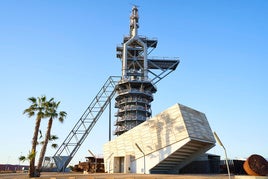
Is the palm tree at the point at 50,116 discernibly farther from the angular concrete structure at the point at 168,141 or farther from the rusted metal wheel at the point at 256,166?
the rusted metal wheel at the point at 256,166

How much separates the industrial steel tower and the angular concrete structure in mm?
24224

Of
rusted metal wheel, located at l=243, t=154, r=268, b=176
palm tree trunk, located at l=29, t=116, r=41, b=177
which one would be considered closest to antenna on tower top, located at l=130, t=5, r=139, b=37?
palm tree trunk, located at l=29, t=116, r=41, b=177

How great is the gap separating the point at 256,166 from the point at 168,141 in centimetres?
1515

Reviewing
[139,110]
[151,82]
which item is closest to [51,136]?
[139,110]

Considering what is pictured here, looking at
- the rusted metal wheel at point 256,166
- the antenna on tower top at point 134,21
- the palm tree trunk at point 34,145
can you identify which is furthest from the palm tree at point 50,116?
the antenna on tower top at point 134,21

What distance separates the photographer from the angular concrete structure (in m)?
39.3

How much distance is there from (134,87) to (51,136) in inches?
1555

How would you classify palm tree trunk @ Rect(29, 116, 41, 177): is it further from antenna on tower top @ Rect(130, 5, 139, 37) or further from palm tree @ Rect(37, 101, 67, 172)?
antenna on tower top @ Rect(130, 5, 139, 37)

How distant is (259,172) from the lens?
2648 centimetres

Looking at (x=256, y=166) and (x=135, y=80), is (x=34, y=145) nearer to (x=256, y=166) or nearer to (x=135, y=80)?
(x=256, y=166)

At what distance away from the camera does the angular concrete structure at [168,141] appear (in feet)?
129

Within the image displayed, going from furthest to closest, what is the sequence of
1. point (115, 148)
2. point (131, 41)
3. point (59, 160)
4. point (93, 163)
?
point (131, 41) → point (59, 160) → point (93, 163) → point (115, 148)

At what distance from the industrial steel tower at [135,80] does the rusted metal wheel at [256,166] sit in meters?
44.5

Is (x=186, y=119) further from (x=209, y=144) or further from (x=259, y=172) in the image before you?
(x=259, y=172)
